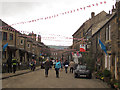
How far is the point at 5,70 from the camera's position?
21.1m

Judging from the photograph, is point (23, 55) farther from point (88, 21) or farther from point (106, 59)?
point (106, 59)

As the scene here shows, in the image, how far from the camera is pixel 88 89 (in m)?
9.99

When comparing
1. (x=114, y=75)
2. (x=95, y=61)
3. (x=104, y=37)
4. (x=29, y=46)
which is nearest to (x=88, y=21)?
(x=29, y=46)

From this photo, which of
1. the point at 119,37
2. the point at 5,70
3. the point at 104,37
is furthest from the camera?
the point at 5,70

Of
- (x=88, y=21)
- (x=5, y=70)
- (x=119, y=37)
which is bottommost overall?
(x=5, y=70)

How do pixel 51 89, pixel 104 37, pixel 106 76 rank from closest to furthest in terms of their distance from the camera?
pixel 51 89
pixel 106 76
pixel 104 37

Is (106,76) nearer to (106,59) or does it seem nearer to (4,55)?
(106,59)

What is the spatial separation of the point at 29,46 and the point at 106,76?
117 ft

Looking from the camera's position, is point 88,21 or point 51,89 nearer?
point 51,89

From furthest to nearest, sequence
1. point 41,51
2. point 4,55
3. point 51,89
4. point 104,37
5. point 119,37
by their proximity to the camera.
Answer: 1. point 41,51
2. point 4,55
3. point 104,37
4. point 119,37
5. point 51,89

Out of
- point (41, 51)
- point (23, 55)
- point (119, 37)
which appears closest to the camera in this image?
point (119, 37)

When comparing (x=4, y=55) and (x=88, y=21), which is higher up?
(x=88, y=21)

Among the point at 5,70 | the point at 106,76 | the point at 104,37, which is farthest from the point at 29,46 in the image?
the point at 106,76

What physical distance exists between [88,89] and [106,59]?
7904 mm
